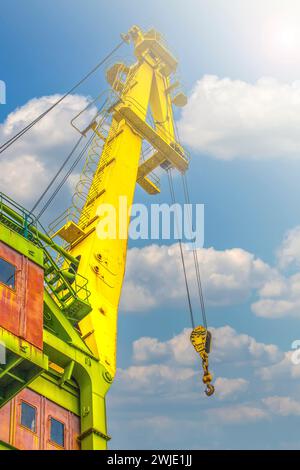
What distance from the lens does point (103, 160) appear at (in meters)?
26.4

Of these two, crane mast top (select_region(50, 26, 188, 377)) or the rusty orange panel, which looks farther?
crane mast top (select_region(50, 26, 188, 377))

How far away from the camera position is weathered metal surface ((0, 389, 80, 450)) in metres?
15.4

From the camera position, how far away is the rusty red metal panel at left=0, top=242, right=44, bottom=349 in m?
14.4

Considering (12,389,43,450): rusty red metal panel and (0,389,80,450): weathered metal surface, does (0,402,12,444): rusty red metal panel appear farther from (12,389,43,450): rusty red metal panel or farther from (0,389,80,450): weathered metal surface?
(12,389,43,450): rusty red metal panel

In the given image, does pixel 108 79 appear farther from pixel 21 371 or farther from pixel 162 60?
pixel 21 371

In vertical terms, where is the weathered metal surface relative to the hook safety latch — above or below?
below

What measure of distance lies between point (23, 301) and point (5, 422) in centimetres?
304

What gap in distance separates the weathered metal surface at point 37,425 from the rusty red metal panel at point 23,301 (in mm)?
2176

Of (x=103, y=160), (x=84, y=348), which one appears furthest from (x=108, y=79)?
(x=84, y=348)

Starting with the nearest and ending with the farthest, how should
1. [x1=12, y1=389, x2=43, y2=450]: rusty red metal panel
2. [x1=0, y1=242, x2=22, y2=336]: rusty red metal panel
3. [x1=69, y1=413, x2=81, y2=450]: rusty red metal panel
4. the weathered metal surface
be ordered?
[x1=0, y1=242, x2=22, y2=336]: rusty red metal panel, the weathered metal surface, [x1=12, y1=389, x2=43, y2=450]: rusty red metal panel, [x1=69, y1=413, x2=81, y2=450]: rusty red metal panel

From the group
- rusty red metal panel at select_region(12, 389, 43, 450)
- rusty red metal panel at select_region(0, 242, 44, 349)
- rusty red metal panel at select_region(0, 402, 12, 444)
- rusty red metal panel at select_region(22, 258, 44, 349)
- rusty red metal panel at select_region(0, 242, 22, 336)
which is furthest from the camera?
rusty red metal panel at select_region(12, 389, 43, 450)

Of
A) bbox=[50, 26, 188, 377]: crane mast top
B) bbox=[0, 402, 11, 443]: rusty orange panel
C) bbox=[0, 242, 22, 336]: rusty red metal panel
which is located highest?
bbox=[50, 26, 188, 377]: crane mast top

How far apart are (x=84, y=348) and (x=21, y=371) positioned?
4762 mm

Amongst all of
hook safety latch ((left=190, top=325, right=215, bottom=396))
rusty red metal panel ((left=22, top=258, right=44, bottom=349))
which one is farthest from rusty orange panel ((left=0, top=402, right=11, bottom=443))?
hook safety latch ((left=190, top=325, right=215, bottom=396))
